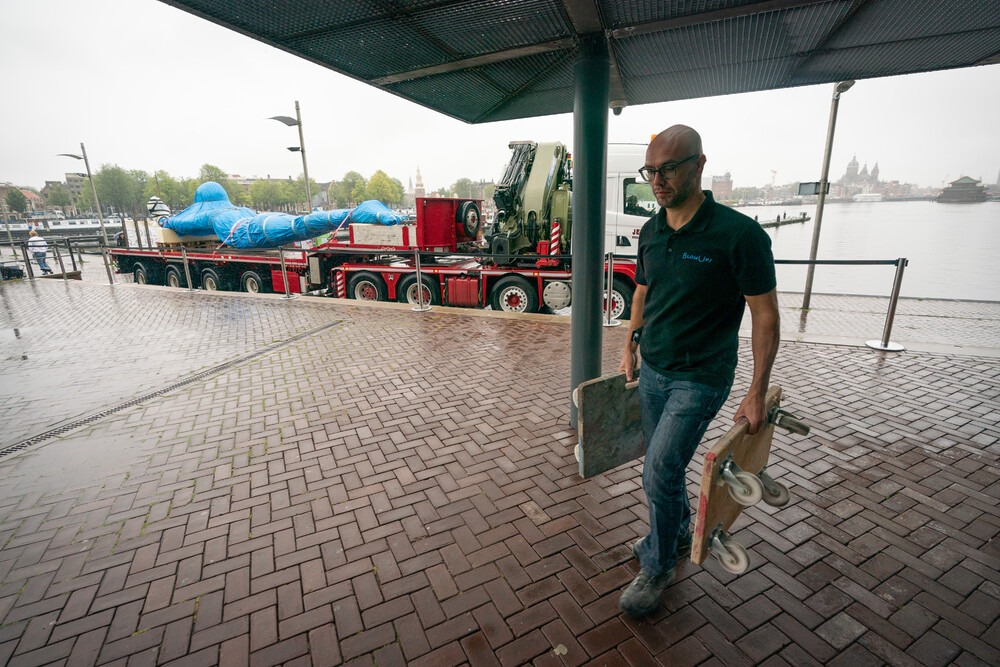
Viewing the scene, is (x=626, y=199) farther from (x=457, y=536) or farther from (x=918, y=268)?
(x=918, y=268)

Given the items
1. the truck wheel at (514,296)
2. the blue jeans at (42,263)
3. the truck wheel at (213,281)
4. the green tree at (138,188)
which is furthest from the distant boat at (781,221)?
the green tree at (138,188)

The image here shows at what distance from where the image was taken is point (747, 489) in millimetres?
1736

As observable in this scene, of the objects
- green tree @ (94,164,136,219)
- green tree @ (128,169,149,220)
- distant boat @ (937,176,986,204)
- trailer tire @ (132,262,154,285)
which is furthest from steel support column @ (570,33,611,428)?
green tree @ (94,164,136,219)

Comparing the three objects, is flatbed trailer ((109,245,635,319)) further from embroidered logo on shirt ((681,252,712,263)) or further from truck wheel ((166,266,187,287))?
embroidered logo on shirt ((681,252,712,263))

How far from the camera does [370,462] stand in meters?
3.53

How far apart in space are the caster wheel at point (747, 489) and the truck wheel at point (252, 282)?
1390cm

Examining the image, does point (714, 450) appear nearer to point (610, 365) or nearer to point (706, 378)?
point (706, 378)

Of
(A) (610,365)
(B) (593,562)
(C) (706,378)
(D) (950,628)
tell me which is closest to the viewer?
(C) (706,378)

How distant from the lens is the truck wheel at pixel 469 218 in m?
10.2

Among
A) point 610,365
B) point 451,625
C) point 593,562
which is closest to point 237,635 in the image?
point 451,625

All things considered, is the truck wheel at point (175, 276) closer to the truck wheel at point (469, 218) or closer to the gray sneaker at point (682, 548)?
the truck wheel at point (469, 218)

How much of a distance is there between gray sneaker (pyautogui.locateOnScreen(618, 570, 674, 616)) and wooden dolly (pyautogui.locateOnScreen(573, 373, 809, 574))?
382 millimetres

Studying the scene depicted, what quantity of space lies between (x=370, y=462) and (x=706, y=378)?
2.61 metres

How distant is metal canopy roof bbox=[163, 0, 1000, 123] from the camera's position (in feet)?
9.50
